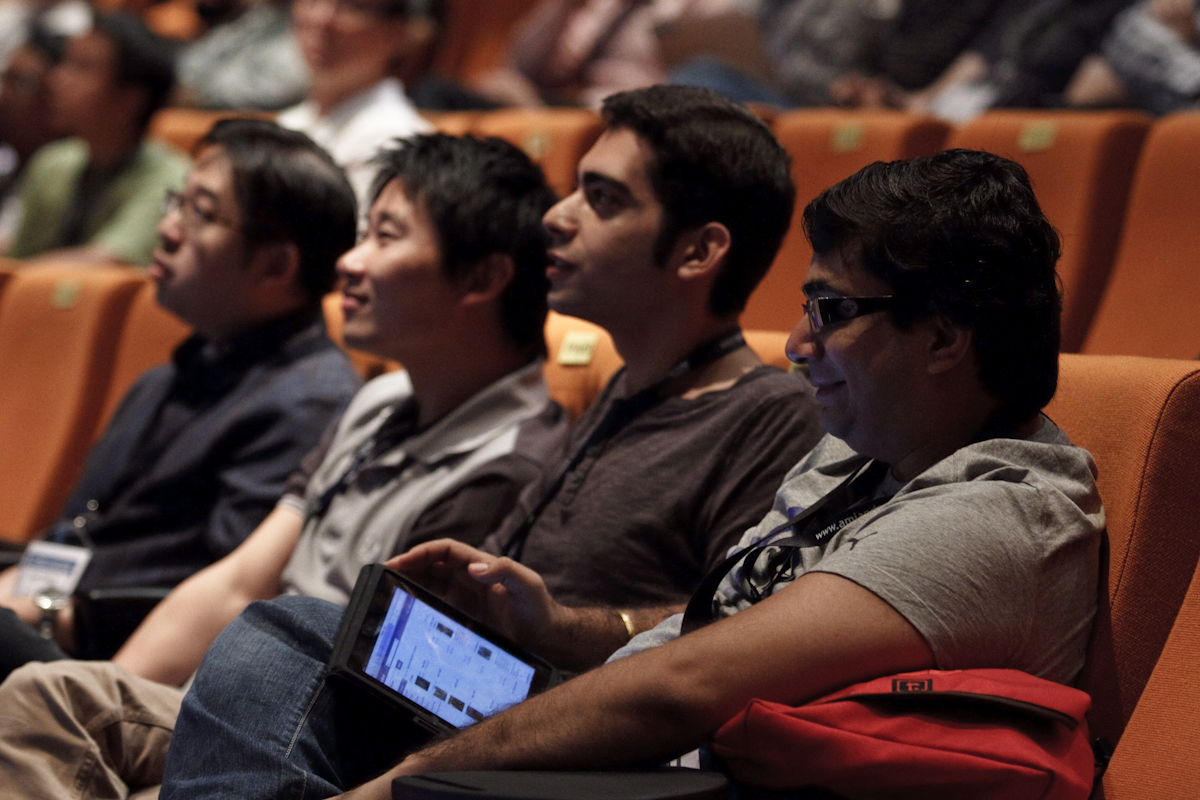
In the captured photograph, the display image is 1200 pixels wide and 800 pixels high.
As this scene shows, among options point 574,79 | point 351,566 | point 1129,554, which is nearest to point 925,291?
point 1129,554

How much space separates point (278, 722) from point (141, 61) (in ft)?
9.21

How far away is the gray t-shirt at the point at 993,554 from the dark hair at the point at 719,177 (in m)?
0.55

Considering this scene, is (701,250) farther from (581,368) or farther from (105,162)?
(105,162)

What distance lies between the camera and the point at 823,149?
8.14 feet

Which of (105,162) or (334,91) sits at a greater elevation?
(334,91)

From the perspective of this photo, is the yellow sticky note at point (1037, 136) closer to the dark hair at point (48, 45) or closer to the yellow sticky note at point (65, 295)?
A: the yellow sticky note at point (65, 295)

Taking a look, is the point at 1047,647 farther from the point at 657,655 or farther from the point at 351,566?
the point at 351,566

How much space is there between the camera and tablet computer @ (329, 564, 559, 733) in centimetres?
122

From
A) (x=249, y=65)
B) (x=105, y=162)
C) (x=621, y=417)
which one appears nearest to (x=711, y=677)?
(x=621, y=417)

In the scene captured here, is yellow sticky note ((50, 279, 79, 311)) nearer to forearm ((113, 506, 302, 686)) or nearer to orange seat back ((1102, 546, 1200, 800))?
forearm ((113, 506, 302, 686))

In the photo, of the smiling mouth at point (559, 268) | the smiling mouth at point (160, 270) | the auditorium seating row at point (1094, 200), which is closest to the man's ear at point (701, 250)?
the smiling mouth at point (559, 268)

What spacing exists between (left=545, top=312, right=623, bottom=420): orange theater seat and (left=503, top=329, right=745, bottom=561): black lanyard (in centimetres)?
27

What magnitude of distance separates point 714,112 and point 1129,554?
0.80 metres

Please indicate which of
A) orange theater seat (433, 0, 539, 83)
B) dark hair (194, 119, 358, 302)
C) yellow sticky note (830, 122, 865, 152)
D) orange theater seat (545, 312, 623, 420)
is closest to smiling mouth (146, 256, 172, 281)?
dark hair (194, 119, 358, 302)
